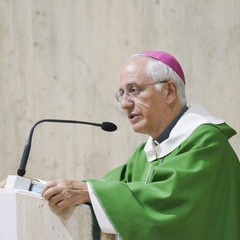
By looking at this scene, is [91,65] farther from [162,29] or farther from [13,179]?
[13,179]

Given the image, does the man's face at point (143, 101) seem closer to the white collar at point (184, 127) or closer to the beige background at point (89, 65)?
the white collar at point (184, 127)

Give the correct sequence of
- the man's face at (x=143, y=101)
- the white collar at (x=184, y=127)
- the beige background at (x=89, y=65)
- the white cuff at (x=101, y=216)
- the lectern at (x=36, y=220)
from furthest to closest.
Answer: the beige background at (x=89, y=65), the man's face at (x=143, y=101), the white collar at (x=184, y=127), the white cuff at (x=101, y=216), the lectern at (x=36, y=220)

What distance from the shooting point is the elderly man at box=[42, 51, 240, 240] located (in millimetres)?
3416

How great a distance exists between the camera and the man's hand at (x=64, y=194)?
3287mm

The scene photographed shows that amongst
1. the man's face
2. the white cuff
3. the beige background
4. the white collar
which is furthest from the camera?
the beige background

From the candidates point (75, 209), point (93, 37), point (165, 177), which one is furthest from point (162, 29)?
point (75, 209)

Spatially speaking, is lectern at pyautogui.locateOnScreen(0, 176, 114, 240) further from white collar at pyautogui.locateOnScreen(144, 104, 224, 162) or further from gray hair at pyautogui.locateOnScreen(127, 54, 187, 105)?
gray hair at pyautogui.locateOnScreen(127, 54, 187, 105)

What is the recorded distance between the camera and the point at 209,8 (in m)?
5.06

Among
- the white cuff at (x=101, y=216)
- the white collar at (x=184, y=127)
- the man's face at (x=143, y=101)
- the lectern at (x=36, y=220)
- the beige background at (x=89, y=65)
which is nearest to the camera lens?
the lectern at (x=36, y=220)

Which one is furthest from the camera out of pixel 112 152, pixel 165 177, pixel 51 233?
pixel 112 152

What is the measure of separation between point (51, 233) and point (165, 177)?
625 mm

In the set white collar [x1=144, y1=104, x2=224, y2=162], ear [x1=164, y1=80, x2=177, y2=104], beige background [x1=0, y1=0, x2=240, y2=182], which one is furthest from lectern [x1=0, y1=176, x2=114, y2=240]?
beige background [x1=0, y1=0, x2=240, y2=182]

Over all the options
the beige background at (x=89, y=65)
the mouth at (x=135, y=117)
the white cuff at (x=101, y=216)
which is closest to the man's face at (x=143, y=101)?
the mouth at (x=135, y=117)

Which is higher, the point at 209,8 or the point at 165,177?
the point at 209,8
